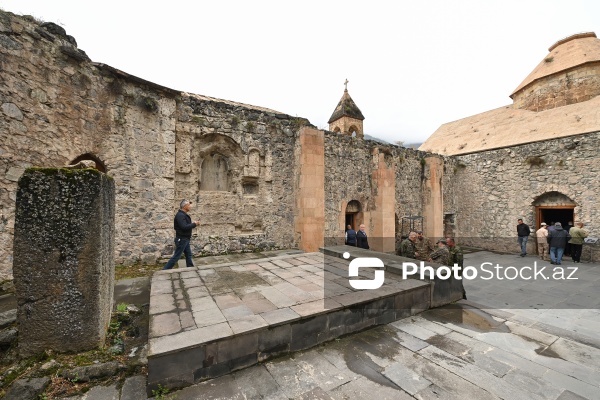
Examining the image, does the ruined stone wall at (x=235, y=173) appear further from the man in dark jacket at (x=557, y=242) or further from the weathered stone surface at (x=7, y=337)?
the man in dark jacket at (x=557, y=242)

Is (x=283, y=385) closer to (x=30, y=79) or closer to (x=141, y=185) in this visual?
(x=141, y=185)

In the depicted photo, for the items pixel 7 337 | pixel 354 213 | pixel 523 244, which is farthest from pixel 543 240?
pixel 7 337

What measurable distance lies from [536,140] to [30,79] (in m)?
17.3

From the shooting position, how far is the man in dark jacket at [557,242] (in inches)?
339

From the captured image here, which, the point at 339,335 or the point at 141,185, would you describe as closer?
the point at 339,335

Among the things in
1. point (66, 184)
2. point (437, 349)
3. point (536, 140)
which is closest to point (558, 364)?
point (437, 349)

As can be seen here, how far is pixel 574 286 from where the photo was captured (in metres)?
6.27

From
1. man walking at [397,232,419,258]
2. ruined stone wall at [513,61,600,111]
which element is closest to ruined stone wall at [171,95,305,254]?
man walking at [397,232,419,258]

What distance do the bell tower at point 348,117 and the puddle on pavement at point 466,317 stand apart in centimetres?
1272

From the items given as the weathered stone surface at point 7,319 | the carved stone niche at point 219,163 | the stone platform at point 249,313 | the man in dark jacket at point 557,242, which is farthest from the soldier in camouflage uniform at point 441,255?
the man in dark jacket at point 557,242

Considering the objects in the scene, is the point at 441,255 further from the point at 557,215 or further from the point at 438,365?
the point at 557,215

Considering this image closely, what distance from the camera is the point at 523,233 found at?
10664 millimetres

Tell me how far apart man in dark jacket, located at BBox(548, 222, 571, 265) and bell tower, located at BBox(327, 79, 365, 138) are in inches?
386

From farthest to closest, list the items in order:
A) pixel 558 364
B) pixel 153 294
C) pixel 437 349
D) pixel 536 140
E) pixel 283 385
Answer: pixel 536 140, pixel 153 294, pixel 437 349, pixel 558 364, pixel 283 385
